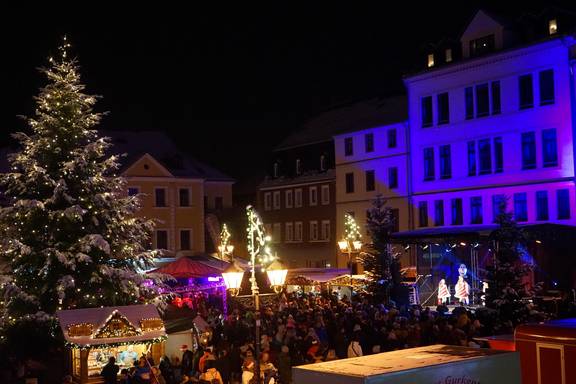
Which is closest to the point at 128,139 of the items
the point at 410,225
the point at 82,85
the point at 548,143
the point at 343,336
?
the point at 410,225

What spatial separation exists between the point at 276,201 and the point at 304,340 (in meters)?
43.0

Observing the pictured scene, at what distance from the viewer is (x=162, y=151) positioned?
6234cm

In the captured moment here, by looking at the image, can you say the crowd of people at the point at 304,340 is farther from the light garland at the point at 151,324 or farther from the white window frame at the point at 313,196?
the white window frame at the point at 313,196

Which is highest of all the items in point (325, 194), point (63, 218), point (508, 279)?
point (325, 194)

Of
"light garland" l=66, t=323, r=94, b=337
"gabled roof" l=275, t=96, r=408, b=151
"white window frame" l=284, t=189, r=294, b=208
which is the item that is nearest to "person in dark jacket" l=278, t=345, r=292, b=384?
"light garland" l=66, t=323, r=94, b=337

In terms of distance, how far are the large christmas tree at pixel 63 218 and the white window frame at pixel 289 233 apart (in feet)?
127

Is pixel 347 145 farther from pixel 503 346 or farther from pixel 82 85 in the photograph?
pixel 503 346

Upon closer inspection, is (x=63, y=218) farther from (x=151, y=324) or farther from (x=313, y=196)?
(x=313, y=196)

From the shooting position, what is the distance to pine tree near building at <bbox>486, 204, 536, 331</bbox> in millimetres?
25469

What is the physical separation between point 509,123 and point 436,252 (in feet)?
26.1

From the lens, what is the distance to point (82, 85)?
73.6 ft

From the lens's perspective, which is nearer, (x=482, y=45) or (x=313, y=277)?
(x=313, y=277)

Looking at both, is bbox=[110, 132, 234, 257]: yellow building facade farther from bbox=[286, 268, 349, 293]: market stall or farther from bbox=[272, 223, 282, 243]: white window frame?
bbox=[286, 268, 349, 293]: market stall

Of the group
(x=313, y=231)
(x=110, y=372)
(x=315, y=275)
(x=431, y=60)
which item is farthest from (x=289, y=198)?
(x=110, y=372)
